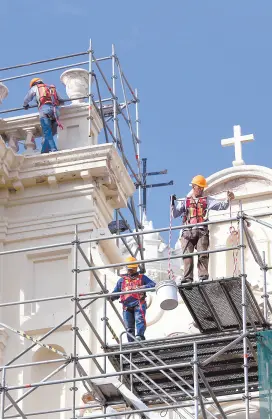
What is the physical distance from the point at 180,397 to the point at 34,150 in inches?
218

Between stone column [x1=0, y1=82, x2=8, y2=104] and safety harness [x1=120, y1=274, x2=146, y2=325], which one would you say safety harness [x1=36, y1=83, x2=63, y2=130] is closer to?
stone column [x1=0, y1=82, x2=8, y2=104]

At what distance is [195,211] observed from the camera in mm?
26656

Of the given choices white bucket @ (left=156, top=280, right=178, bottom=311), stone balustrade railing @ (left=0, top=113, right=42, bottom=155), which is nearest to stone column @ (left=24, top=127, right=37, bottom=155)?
stone balustrade railing @ (left=0, top=113, right=42, bottom=155)

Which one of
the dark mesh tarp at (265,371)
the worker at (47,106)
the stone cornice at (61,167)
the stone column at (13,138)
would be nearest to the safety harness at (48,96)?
the worker at (47,106)

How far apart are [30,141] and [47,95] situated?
713 millimetres

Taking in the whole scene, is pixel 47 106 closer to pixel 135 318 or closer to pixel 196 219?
pixel 135 318

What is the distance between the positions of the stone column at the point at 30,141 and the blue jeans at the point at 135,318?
3.85 m

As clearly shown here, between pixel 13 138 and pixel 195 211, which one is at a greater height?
pixel 13 138

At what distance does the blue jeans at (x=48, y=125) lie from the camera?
1194 inches

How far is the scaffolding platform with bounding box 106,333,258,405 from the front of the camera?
2611cm

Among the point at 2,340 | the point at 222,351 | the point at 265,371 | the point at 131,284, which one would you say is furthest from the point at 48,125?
the point at 265,371

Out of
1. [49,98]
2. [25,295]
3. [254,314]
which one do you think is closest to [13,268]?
[25,295]

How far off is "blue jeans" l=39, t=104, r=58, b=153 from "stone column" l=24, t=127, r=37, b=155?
0.97ft

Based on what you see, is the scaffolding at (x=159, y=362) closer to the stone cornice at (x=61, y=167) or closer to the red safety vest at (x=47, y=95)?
the stone cornice at (x=61, y=167)
